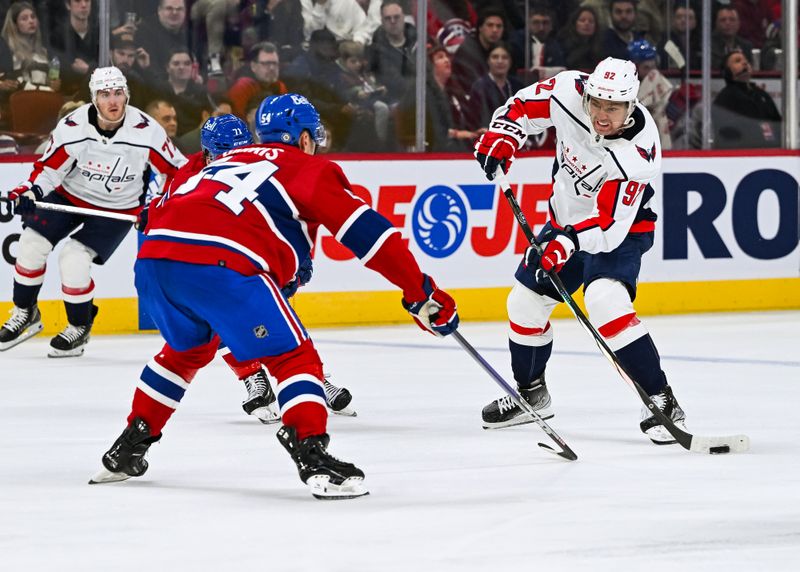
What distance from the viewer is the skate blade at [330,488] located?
353 cm

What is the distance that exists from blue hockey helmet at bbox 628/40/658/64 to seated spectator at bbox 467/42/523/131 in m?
0.72

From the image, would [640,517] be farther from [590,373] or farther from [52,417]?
[590,373]

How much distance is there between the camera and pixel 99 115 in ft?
22.8

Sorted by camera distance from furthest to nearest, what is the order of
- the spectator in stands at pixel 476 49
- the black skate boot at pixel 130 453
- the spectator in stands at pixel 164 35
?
the spectator in stands at pixel 476 49, the spectator in stands at pixel 164 35, the black skate boot at pixel 130 453

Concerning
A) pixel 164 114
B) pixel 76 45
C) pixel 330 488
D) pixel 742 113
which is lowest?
pixel 330 488

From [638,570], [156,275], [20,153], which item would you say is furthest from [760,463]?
[20,153]

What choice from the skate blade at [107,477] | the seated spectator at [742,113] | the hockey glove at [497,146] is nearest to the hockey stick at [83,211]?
the hockey glove at [497,146]

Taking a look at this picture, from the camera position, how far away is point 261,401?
496 centimetres

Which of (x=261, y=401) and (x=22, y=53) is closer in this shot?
(x=261, y=401)

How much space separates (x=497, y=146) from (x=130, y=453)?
60.6 inches

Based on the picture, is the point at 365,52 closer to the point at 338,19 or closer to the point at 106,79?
the point at 338,19

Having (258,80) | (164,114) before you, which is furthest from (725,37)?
(164,114)

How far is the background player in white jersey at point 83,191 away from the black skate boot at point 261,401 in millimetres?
2051

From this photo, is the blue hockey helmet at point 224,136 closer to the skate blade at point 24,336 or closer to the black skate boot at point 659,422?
the black skate boot at point 659,422
